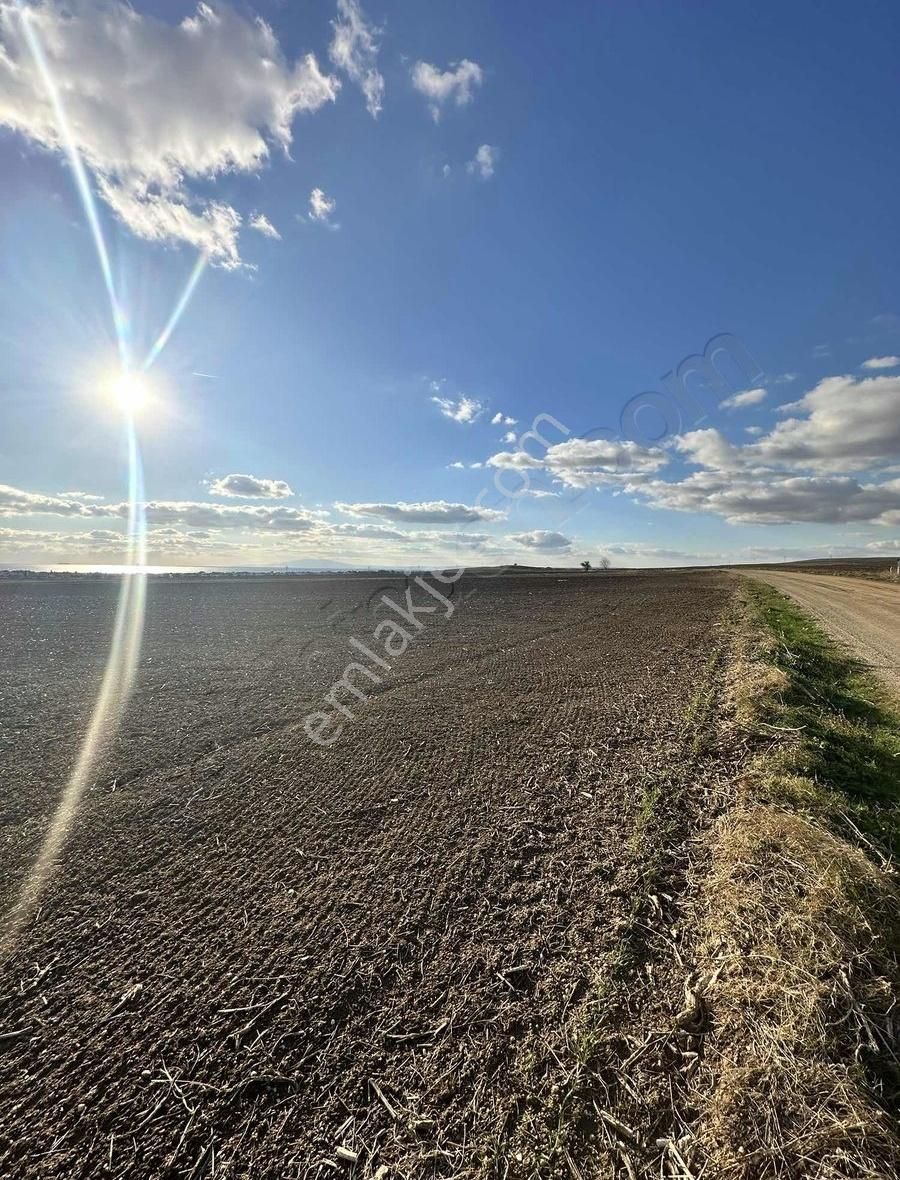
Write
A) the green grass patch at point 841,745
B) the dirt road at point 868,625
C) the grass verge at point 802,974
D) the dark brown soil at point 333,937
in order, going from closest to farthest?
the grass verge at point 802,974, the dark brown soil at point 333,937, the green grass patch at point 841,745, the dirt road at point 868,625

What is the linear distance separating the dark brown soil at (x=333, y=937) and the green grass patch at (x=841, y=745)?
933 mm

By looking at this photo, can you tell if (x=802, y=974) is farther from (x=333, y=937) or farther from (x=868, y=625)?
(x=868, y=625)

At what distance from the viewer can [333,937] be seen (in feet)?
9.78

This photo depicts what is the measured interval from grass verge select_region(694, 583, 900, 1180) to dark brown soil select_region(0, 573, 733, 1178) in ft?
1.39

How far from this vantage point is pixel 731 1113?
190 centimetres

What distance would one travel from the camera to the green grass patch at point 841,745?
3820mm

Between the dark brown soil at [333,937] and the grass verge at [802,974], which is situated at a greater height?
the grass verge at [802,974]

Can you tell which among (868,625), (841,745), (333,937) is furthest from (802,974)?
(868,625)

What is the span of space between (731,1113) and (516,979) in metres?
1.03

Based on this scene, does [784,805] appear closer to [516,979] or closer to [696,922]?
[696,922]

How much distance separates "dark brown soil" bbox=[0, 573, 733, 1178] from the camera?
6.59 ft

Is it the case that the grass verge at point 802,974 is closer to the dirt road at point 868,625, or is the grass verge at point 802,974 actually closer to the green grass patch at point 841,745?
the green grass patch at point 841,745

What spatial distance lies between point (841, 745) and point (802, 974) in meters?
3.69

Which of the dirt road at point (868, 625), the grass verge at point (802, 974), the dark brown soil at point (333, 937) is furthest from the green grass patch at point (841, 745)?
the dark brown soil at point (333, 937)
